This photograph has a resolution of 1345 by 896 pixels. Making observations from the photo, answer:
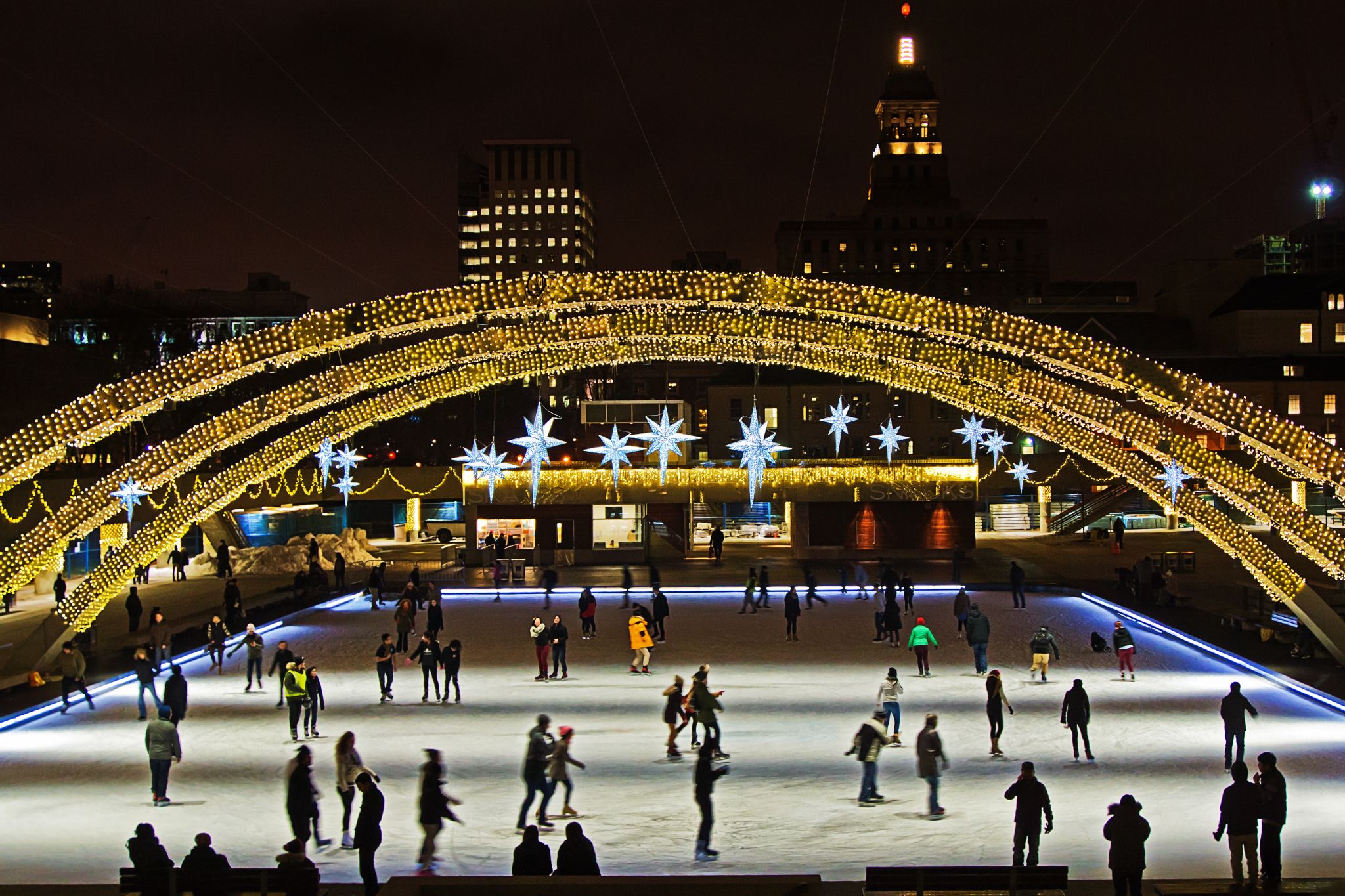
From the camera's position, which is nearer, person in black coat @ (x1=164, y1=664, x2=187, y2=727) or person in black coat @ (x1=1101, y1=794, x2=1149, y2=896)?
person in black coat @ (x1=1101, y1=794, x2=1149, y2=896)

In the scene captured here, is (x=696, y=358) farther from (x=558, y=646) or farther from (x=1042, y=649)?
(x=1042, y=649)

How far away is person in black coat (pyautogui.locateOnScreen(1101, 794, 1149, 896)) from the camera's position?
26.6 feet

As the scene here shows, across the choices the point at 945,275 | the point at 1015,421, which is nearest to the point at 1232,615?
the point at 1015,421

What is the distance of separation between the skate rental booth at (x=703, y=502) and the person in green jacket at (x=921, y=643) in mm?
18934

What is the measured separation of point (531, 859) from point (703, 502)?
30095mm

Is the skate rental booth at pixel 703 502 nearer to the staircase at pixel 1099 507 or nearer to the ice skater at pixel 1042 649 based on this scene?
the staircase at pixel 1099 507

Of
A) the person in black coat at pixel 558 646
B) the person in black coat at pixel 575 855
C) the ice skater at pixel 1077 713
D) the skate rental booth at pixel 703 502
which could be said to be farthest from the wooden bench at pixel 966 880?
the skate rental booth at pixel 703 502

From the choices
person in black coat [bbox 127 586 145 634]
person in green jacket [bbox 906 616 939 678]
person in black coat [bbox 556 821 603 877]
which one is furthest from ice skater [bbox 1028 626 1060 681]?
person in black coat [bbox 127 586 145 634]

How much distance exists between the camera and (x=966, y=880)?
7.70 m

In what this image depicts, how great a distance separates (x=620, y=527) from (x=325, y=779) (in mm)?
26181

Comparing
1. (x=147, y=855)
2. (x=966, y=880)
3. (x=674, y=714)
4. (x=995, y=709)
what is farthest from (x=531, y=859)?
(x=995, y=709)

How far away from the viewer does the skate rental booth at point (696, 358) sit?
17594 millimetres

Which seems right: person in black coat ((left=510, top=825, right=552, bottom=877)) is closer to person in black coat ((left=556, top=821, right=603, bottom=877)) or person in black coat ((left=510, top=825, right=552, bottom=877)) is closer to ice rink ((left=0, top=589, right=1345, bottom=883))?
person in black coat ((left=556, top=821, right=603, bottom=877))

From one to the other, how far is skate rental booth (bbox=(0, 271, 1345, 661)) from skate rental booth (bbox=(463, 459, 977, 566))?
14561 millimetres
